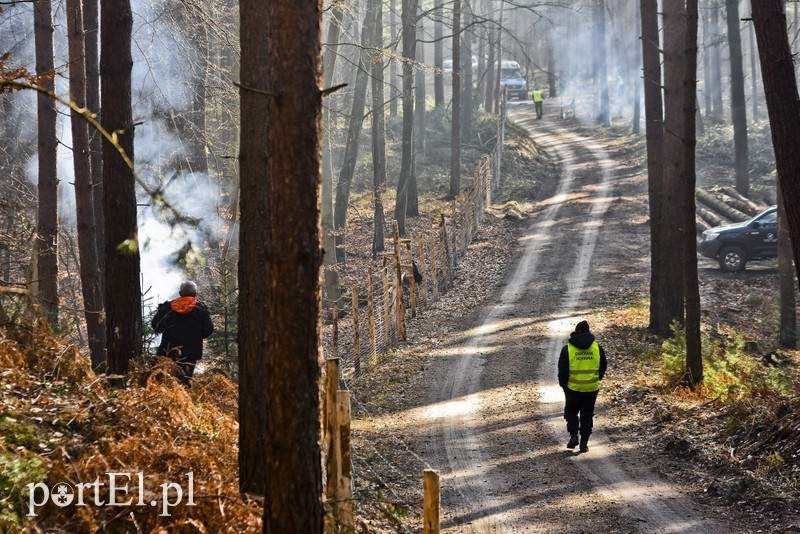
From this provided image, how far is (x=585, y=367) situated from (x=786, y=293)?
1081cm

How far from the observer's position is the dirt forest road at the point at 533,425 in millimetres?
9030

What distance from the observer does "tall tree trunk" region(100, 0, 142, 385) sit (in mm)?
9500

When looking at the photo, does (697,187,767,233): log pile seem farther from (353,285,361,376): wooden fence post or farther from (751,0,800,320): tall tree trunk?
(751,0,800,320): tall tree trunk

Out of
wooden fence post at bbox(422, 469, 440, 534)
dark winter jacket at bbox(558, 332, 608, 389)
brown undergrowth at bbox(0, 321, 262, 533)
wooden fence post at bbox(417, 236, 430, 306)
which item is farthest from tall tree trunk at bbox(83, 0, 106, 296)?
wooden fence post at bbox(422, 469, 440, 534)

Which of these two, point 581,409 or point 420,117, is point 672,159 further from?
point 420,117

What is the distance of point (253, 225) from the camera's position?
23.5ft

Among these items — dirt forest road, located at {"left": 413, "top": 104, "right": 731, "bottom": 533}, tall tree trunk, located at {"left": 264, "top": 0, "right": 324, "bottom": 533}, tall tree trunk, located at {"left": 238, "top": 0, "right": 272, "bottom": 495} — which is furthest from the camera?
dirt forest road, located at {"left": 413, "top": 104, "right": 731, "bottom": 533}

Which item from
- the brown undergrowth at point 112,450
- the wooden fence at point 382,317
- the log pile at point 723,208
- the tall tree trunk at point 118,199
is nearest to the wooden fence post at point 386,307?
the wooden fence at point 382,317

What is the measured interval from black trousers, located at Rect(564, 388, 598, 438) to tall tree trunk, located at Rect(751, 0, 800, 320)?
334 cm

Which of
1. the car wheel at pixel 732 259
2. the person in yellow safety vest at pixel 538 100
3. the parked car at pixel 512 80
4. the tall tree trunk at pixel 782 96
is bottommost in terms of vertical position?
the car wheel at pixel 732 259

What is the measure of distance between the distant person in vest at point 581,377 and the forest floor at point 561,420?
0.35 meters

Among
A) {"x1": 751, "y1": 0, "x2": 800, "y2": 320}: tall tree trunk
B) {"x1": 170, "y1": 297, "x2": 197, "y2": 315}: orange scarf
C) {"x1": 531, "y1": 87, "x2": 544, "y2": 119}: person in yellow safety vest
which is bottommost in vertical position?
{"x1": 170, "y1": 297, "x2": 197, "y2": 315}: orange scarf

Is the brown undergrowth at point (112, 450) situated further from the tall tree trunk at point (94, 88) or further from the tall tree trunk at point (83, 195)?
the tall tree trunk at point (94, 88)

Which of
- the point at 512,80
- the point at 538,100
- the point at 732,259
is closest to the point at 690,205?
the point at 732,259
